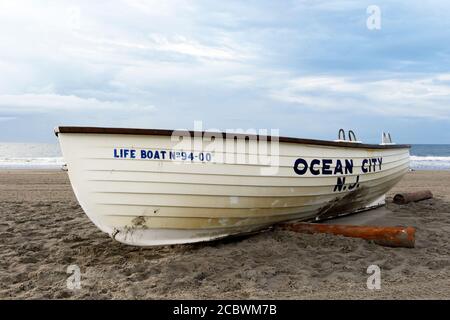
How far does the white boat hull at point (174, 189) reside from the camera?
4.02 metres

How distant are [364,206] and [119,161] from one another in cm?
462

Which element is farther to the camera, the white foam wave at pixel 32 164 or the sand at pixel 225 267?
the white foam wave at pixel 32 164

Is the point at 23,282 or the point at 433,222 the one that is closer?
the point at 23,282

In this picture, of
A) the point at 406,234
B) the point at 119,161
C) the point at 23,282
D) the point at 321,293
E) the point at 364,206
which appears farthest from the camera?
the point at 364,206

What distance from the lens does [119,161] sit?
13.1 ft

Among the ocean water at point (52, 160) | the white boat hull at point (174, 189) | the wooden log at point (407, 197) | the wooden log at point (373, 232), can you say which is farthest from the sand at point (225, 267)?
the ocean water at point (52, 160)

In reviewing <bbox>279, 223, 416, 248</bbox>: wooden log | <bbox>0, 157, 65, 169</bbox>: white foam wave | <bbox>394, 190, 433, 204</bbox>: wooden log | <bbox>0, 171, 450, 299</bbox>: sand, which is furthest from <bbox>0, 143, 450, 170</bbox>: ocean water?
<bbox>279, 223, 416, 248</bbox>: wooden log

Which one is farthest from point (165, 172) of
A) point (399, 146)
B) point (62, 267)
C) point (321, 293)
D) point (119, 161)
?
point (399, 146)

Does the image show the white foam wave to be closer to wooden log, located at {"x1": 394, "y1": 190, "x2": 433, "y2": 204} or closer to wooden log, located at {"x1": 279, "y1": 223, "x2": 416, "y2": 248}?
wooden log, located at {"x1": 394, "y1": 190, "x2": 433, "y2": 204}

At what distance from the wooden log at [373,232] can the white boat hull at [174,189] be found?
0.25m

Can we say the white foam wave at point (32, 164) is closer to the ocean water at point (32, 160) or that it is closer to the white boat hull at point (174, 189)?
the ocean water at point (32, 160)

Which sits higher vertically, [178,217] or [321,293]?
Result: [178,217]

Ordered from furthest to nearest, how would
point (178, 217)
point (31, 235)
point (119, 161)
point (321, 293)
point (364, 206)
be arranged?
point (364, 206)
point (31, 235)
point (178, 217)
point (119, 161)
point (321, 293)

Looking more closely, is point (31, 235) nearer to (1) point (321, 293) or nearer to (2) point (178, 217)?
(2) point (178, 217)
